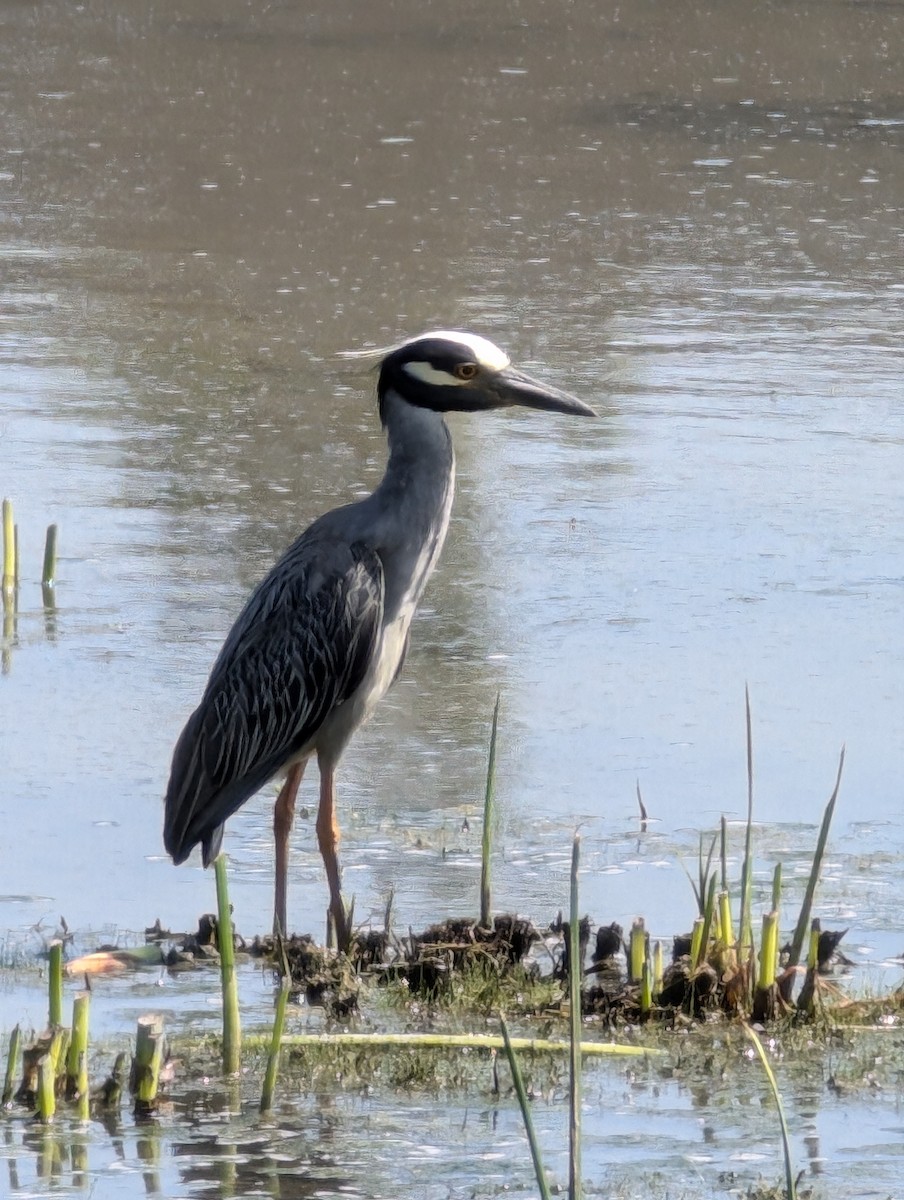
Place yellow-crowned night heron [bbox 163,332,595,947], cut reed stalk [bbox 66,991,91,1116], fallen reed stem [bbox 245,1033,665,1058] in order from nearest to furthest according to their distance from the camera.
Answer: cut reed stalk [bbox 66,991,91,1116]
fallen reed stem [bbox 245,1033,665,1058]
yellow-crowned night heron [bbox 163,332,595,947]

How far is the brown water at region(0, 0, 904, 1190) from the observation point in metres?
5.39

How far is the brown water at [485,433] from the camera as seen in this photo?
5.39 m

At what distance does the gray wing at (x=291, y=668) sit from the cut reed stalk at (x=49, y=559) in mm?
2006

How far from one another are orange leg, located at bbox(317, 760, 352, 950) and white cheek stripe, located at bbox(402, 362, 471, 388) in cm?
95

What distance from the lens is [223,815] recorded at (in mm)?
4922

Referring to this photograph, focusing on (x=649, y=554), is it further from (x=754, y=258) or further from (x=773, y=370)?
(x=754, y=258)

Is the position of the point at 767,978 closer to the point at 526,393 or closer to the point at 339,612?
the point at 339,612

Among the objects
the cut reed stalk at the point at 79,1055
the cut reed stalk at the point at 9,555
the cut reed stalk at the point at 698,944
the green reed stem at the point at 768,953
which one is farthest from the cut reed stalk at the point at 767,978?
the cut reed stalk at the point at 9,555

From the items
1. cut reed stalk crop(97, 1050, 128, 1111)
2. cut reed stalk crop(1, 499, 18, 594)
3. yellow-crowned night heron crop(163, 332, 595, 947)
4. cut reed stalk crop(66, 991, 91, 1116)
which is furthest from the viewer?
cut reed stalk crop(1, 499, 18, 594)

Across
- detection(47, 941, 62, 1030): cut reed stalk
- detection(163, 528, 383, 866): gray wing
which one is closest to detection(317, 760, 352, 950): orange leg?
detection(163, 528, 383, 866): gray wing

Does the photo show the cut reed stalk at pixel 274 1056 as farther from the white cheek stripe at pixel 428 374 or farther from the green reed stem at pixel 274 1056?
the white cheek stripe at pixel 428 374

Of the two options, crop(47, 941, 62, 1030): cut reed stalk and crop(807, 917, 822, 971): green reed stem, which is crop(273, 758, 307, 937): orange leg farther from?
crop(807, 917, 822, 971): green reed stem

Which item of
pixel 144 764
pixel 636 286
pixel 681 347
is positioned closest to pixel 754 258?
pixel 636 286

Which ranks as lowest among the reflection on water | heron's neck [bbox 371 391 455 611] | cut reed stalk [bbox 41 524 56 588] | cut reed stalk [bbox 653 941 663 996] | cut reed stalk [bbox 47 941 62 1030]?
the reflection on water
